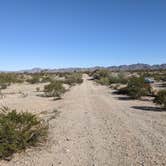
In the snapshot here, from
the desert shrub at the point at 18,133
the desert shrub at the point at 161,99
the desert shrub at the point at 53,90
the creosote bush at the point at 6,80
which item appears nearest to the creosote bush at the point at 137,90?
the desert shrub at the point at 161,99

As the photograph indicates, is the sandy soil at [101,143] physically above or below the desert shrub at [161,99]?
below

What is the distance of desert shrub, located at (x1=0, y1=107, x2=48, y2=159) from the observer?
29.0ft

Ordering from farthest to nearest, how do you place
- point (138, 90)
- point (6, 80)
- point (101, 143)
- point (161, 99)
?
point (6, 80) < point (138, 90) < point (161, 99) < point (101, 143)

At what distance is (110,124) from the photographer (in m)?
13.9

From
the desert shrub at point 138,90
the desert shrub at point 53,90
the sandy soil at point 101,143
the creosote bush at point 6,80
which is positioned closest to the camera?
the sandy soil at point 101,143

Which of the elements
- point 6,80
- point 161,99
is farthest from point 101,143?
point 6,80

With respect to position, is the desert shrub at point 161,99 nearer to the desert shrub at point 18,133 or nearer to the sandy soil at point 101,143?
the sandy soil at point 101,143

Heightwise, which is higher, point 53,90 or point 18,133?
point 18,133

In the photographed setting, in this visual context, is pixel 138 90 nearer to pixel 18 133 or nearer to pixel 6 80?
pixel 18 133

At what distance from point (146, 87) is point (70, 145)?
2113cm

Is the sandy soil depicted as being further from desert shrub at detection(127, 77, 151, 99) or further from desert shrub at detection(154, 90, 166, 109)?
desert shrub at detection(127, 77, 151, 99)

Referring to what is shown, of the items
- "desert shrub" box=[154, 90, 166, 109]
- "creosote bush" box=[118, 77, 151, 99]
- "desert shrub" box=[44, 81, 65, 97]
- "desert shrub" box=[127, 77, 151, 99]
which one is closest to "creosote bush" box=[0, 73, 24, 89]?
"desert shrub" box=[44, 81, 65, 97]

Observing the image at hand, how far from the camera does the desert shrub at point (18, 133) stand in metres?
8.84

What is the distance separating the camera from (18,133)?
9.38 m
